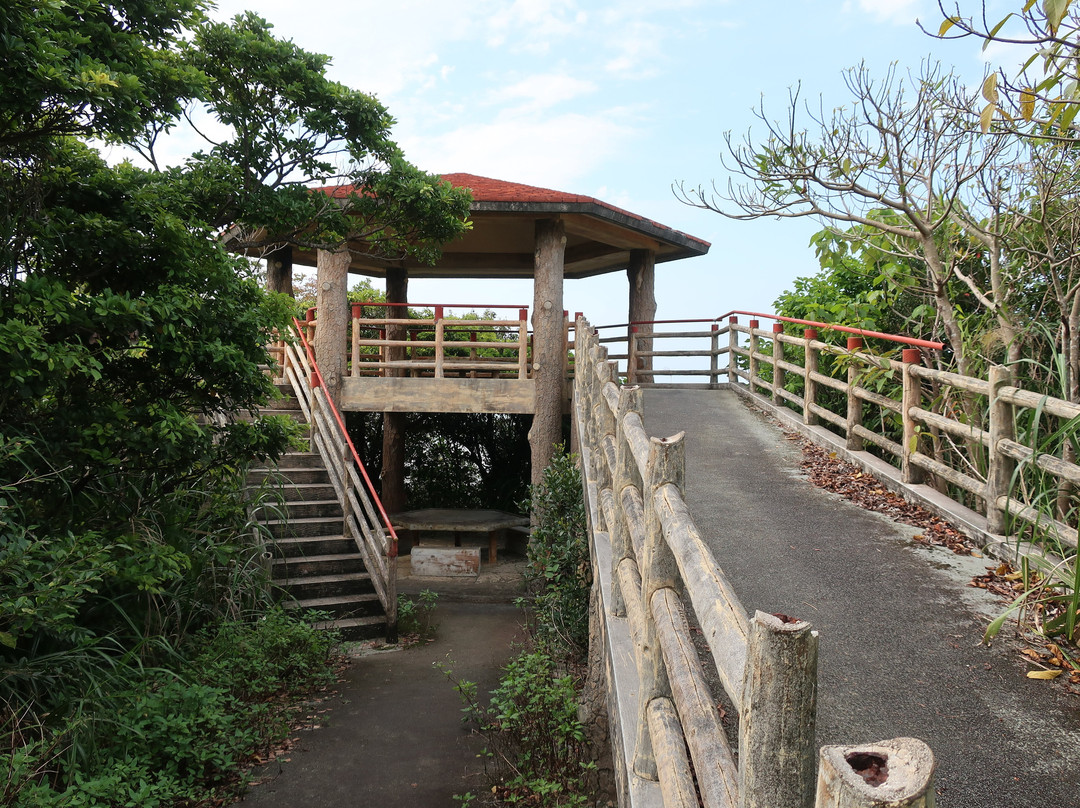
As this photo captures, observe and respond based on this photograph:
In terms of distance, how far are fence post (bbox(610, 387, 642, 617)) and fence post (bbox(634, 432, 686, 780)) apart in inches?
33.6

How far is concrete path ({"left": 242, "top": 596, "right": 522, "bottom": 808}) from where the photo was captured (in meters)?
5.62

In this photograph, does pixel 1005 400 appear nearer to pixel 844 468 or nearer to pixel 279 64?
pixel 844 468

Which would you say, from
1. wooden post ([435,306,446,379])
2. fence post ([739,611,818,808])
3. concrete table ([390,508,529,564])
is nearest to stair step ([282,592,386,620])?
concrete table ([390,508,529,564])

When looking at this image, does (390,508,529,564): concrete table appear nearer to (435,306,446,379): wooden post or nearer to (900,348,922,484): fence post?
(435,306,446,379): wooden post

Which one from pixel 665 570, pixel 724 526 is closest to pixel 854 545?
Result: pixel 724 526

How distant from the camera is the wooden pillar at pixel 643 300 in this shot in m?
15.0

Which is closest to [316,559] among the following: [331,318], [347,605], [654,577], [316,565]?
[316,565]

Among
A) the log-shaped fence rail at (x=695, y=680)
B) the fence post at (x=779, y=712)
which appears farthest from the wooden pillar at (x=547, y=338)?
the fence post at (x=779, y=712)

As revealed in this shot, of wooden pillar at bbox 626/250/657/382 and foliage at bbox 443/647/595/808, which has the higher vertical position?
wooden pillar at bbox 626/250/657/382

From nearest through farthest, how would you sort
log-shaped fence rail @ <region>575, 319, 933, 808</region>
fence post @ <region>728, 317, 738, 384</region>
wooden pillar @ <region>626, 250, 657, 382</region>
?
log-shaped fence rail @ <region>575, 319, 933, 808</region>, fence post @ <region>728, 317, 738, 384</region>, wooden pillar @ <region>626, 250, 657, 382</region>

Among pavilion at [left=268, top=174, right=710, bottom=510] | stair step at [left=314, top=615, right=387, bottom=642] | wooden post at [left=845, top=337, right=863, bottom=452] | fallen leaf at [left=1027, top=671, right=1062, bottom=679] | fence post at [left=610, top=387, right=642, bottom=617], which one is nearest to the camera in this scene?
fallen leaf at [left=1027, top=671, right=1062, bottom=679]

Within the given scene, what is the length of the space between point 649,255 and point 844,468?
8073 millimetres

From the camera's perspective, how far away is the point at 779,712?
1416 millimetres

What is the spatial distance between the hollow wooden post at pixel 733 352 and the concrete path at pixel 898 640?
22.0 feet
